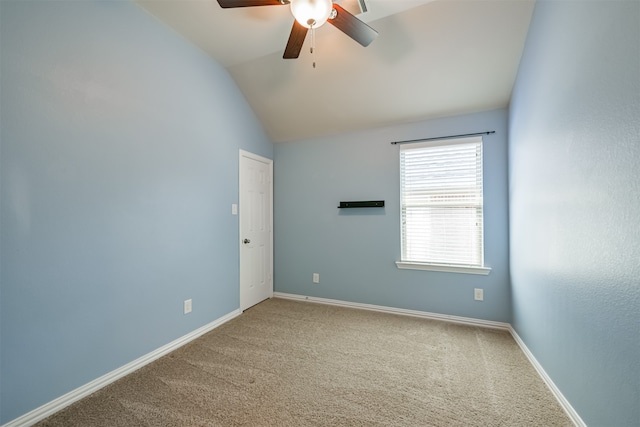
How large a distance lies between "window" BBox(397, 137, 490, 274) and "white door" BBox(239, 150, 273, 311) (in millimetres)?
1842

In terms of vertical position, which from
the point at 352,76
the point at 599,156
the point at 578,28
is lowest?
the point at 599,156

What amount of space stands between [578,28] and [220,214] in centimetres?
308

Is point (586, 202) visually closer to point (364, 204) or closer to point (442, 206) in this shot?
point (442, 206)

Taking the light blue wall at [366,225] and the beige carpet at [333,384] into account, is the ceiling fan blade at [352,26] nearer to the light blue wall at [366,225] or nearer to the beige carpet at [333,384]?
the light blue wall at [366,225]

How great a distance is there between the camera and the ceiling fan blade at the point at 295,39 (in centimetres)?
171

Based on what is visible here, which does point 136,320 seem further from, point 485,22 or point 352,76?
point 485,22

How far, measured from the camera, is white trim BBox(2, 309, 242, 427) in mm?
1465

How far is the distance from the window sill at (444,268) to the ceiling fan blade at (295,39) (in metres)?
2.44

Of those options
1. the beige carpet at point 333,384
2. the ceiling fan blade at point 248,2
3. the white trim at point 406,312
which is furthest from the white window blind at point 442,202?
the ceiling fan blade at point 248,2

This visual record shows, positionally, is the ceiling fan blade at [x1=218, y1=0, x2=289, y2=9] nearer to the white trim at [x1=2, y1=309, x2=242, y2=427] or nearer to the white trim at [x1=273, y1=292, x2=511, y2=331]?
the white trim at [x1=2, y1=309, x2=242, y2=427]

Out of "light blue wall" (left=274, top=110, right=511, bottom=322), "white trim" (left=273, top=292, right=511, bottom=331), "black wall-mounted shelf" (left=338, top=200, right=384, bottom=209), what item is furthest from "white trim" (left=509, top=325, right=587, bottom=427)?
"black wall-mounted shelf" (left=338, top=200, right=384, bottom=209)

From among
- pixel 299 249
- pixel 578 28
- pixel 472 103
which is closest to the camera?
pixel 578 28

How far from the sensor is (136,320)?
2.03 metres

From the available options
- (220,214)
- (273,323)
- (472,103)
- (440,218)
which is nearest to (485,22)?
(472,103)
